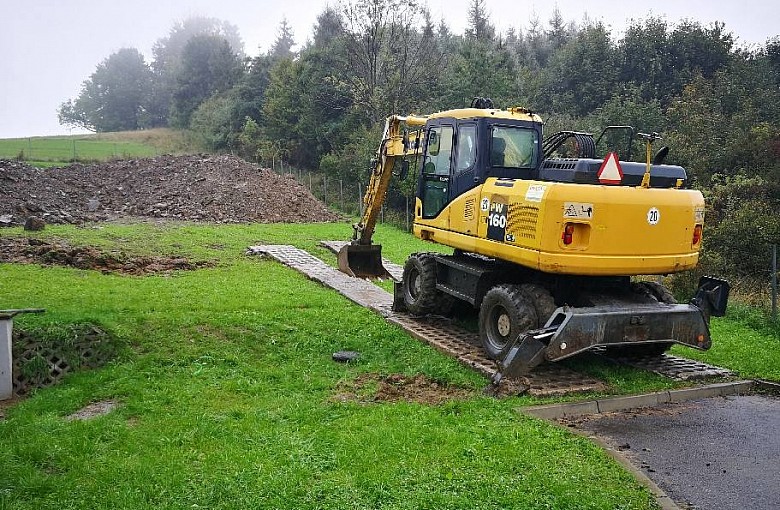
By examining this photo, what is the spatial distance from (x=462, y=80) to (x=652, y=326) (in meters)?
26.4

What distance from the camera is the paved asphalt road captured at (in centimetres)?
517

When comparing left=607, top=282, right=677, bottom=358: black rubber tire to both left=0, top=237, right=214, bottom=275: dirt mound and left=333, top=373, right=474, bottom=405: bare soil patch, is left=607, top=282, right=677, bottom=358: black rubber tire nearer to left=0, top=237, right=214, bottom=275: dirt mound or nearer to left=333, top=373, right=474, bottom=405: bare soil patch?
left=333, top=373, right=474, bottom=405: bare soil patch

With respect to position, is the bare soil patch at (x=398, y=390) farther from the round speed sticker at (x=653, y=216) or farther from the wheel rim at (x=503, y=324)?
the round speed sticker at (x=653, y=216)

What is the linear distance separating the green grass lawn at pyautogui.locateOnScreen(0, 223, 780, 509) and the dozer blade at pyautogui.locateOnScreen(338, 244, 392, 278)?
2.79 m

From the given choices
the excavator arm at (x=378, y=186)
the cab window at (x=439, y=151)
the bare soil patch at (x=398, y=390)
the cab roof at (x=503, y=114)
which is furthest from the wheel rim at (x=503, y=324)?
the excavator arm at (x=378, y=186)

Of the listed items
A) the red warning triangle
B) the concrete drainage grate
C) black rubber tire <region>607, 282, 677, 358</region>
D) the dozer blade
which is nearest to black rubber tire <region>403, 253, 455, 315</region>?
the concrete drainage grate

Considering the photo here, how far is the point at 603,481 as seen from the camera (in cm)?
515

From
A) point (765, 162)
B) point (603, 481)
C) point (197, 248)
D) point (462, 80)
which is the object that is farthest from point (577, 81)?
point (603, 481)

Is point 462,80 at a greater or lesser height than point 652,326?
greater

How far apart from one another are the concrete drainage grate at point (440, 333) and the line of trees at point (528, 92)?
34.8ft

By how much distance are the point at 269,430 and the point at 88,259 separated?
364 inches

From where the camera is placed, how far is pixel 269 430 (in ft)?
20.0

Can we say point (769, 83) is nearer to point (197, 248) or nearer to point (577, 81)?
point (577, 81)

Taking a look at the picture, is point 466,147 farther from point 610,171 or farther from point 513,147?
point 610,171
